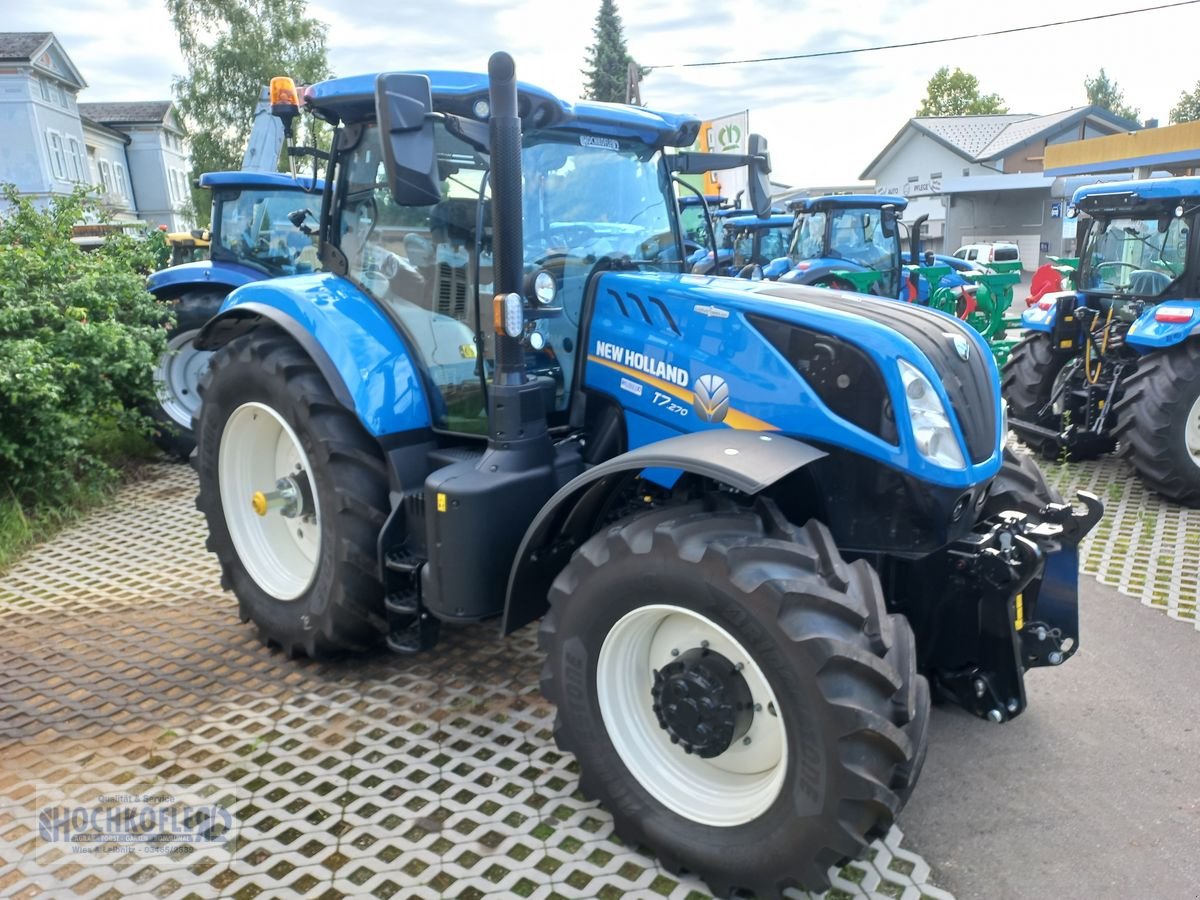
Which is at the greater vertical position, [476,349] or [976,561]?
[476,349]

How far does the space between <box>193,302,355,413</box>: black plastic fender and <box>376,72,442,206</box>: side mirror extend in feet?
3.06

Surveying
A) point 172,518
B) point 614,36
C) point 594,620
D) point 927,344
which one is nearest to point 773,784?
point 594,620

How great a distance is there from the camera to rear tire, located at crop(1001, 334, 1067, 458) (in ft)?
21.4

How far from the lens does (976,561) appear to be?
2.69m

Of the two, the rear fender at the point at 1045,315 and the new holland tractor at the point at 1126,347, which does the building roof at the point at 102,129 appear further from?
the new holland tractor at the point at 1126,347

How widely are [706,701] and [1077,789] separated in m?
1.34

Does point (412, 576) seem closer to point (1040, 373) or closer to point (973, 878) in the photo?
point (973, 878)

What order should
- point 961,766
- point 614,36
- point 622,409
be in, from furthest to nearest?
point 614,36, point 622,409, point 961,766

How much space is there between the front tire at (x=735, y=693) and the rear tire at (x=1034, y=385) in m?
4.84

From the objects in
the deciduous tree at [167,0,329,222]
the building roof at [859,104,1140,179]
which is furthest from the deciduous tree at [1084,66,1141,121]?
the deciduous tree at [167,0,329,222]

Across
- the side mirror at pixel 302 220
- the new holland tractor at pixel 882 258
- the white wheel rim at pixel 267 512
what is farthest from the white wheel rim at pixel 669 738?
the new holland tractor at pixel 882 258

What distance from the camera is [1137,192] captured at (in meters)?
6.11

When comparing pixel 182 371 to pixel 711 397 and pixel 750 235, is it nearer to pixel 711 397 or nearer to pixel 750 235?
pixel 711 397

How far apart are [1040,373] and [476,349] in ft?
16.3
